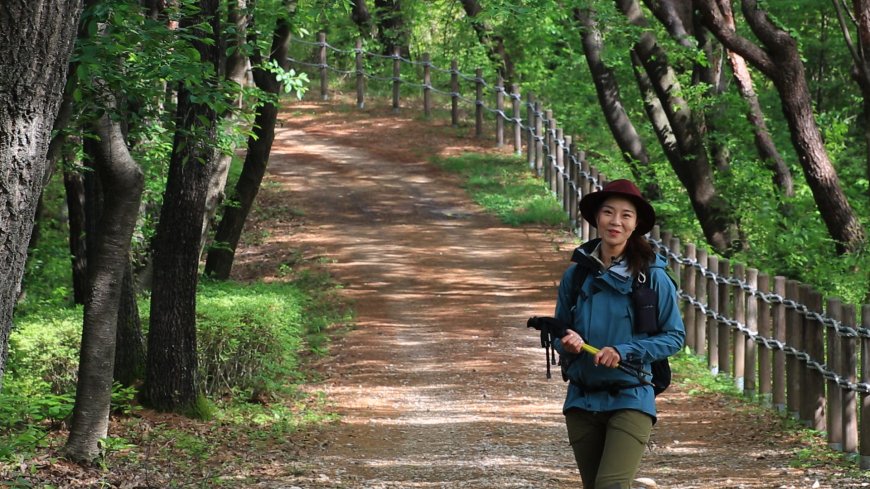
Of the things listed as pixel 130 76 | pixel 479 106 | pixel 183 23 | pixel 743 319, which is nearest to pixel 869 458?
pixel 743 319

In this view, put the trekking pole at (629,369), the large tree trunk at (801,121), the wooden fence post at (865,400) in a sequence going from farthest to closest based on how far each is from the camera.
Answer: the large tree trunk at (801,121) < the wooden fence post at (865,400) < the trekking pole at (629,369)

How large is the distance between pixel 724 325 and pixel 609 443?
7564mm

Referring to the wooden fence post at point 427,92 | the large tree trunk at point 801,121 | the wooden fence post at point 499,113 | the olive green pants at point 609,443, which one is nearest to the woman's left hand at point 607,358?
the olive green pants at point 609,443

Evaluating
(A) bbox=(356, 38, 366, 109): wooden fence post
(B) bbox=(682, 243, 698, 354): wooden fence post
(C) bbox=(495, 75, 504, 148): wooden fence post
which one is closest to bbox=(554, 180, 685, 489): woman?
(B) bbox=(682, 243, 698, 354): wooden fence post

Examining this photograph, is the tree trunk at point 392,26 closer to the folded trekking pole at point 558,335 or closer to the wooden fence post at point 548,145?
the wooden fence post at point 548,145

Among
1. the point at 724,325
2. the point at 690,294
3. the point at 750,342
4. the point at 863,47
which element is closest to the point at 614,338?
the point at 750,342

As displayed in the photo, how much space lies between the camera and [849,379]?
9141 mm

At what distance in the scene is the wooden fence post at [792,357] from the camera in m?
10.2

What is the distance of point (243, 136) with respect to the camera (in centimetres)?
1138

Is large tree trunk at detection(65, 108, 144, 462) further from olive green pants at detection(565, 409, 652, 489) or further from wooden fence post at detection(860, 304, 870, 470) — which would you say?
wooden fence post at detection(860, 304, 870, 470)

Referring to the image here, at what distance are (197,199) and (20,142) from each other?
233 inches

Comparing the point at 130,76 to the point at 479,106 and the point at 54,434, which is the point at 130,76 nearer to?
the point at 54,434

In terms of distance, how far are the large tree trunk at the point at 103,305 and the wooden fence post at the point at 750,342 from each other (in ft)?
19.4

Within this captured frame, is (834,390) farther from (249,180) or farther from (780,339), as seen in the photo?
(249,180)
